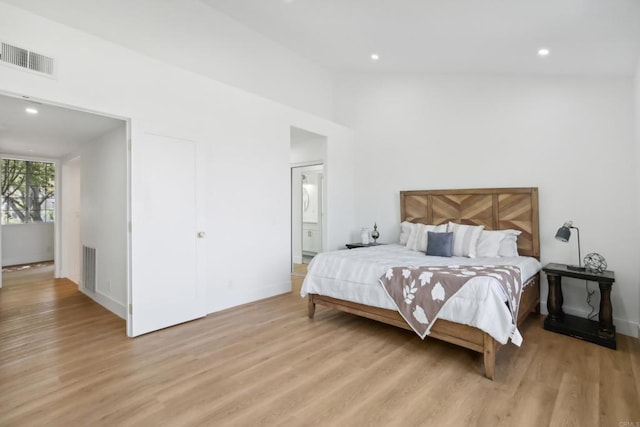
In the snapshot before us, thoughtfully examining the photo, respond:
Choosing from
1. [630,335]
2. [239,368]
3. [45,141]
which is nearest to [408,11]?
[239,368]

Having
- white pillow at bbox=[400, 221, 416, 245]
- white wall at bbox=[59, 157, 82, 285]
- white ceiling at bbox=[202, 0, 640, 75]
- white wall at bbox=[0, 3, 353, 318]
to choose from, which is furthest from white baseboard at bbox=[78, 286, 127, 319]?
white ceiling at bbox=[202, 0, 640, 75]

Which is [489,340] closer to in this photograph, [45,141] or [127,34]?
[127,34]

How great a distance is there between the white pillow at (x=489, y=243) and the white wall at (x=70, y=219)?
6.26 metres

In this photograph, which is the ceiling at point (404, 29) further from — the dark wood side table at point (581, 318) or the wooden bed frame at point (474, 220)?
the dark wood side table at point (581, 318)

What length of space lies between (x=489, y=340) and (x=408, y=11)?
304 cm

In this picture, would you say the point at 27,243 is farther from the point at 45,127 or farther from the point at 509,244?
the point at 509,244

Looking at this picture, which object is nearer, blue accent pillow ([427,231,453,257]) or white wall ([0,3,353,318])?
white wall ([0,3,353,318])

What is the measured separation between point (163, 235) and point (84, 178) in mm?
2247

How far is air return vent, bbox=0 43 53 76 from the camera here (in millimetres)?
2357

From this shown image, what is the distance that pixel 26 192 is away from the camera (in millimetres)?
7152

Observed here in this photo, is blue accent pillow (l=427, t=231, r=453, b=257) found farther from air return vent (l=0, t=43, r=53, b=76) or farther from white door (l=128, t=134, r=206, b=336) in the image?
air return vent (l=0, t=43, r=53, b=76)

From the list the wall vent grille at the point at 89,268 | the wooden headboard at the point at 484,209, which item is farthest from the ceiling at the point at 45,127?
the wooden headboard at the point at 484,209

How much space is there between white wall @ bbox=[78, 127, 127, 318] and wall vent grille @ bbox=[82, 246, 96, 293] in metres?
0.08

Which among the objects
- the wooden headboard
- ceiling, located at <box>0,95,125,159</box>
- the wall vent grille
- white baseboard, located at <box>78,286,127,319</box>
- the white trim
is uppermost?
ceiling, located at <box>0,95,125,159</box>
